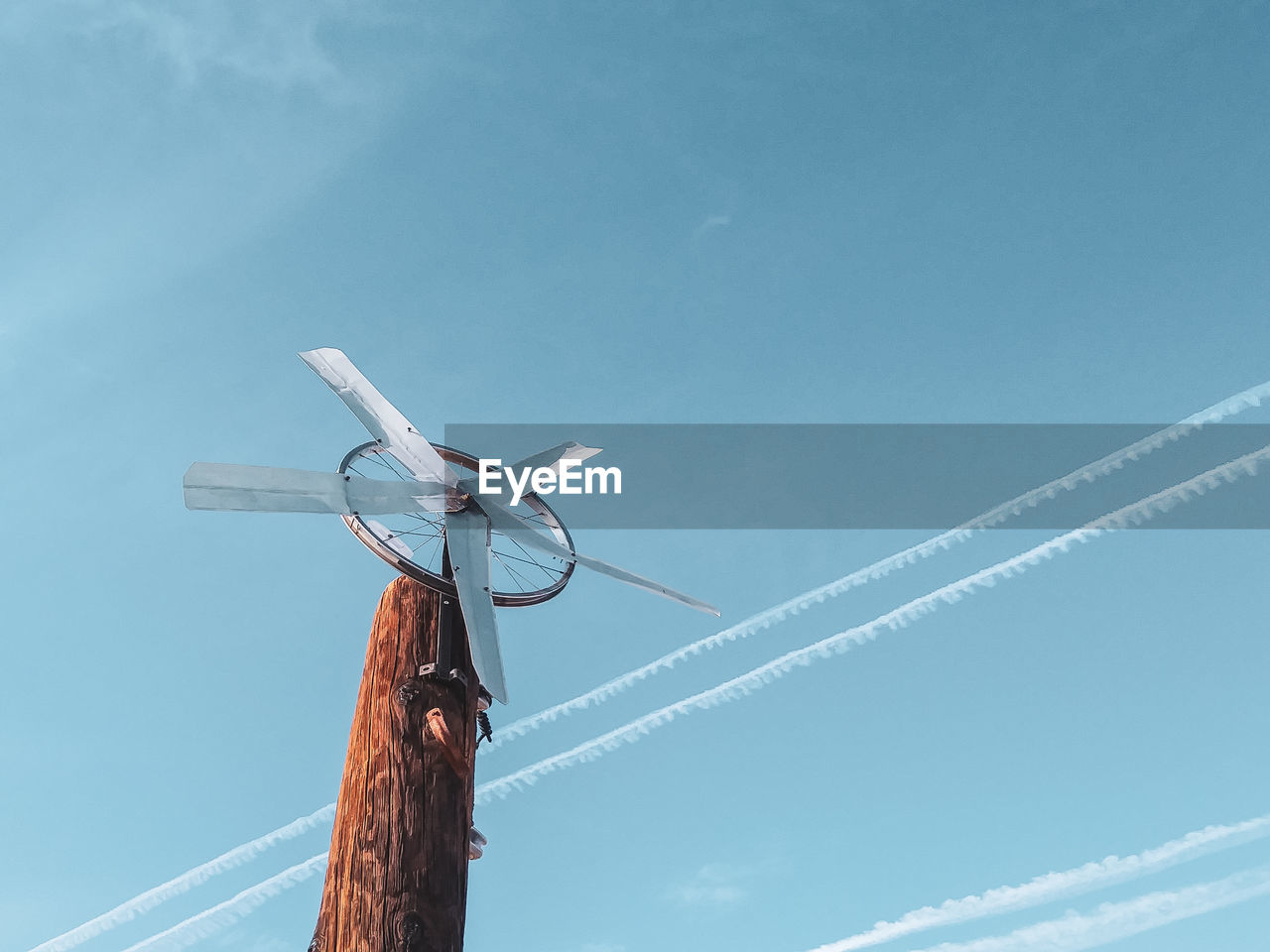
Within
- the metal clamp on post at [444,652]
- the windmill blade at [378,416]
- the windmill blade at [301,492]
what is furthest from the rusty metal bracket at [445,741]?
the windmill blade at [378,416]

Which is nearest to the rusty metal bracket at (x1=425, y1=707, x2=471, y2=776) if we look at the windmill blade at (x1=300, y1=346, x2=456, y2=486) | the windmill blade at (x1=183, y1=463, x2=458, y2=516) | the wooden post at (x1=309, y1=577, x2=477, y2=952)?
the wooden post at (x1=309, y1=577, x2=477, y2=952)

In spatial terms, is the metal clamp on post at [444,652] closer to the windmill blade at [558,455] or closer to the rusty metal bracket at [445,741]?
the rusty metal bracket at [445,741]

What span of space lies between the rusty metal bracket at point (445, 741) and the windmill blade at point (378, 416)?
2.97 meters

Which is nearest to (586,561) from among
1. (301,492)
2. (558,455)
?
(558,455)

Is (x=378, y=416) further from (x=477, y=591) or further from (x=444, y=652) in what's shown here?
(x=444, y=652)

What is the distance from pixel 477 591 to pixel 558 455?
2982 millimetres

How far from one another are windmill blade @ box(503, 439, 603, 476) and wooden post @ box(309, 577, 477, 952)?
2.95 metres

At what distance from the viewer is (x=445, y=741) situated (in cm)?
931

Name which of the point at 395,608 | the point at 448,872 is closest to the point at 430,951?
the point at 448,872

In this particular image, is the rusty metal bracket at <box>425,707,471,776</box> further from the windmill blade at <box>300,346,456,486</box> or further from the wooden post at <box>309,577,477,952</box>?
the windmill blade at <box>300,346,456,486</box>

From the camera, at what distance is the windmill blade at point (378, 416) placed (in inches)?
456

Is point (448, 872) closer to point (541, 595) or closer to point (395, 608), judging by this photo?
point (395, 608)

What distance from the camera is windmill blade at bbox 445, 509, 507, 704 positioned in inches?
388

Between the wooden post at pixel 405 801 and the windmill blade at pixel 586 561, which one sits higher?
the windmill blade at pixel 586 561
